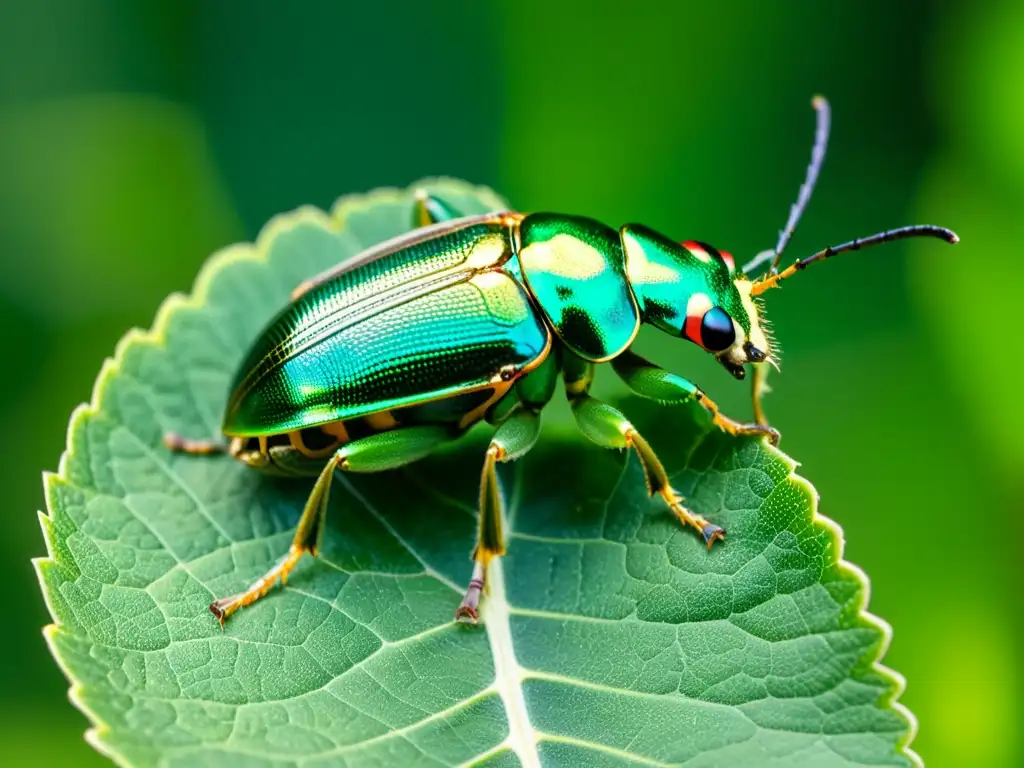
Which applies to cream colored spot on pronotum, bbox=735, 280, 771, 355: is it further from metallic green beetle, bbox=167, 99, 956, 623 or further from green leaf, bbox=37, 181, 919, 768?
green leaf, bbox=37, 181, 919, 768

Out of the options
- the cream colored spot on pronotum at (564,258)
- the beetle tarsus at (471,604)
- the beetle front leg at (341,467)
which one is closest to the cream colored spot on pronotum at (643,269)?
the cream colored spot on pronotum at (564,258)

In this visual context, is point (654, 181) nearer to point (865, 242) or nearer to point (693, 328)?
point (693, 328)

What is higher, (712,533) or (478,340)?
(478,340)

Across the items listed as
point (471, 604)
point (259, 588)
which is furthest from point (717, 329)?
point (259, 588)

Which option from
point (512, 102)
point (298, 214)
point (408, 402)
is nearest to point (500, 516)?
point (408, 402)

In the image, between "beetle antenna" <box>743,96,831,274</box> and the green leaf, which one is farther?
"beetle antenna" <box>743,96,831,274</box>

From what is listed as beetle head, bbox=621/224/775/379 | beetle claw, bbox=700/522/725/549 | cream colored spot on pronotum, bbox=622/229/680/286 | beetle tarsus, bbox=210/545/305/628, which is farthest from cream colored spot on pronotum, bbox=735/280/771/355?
beetle tarsus, bbox=210/545/305/628
